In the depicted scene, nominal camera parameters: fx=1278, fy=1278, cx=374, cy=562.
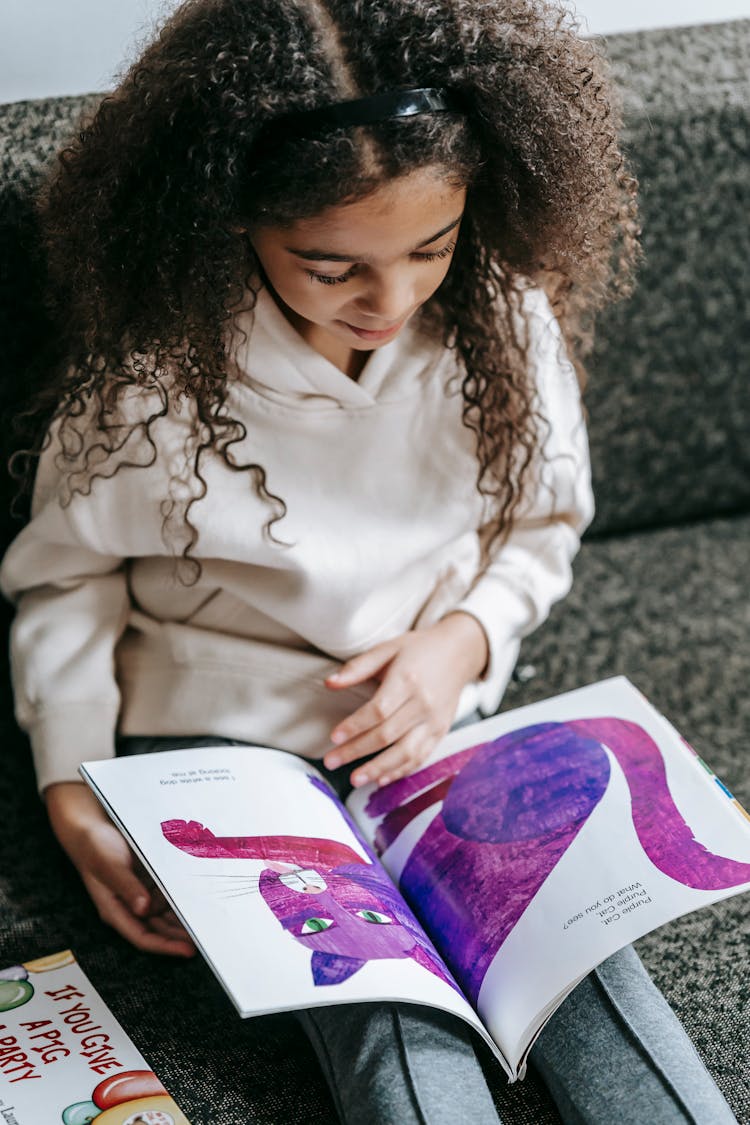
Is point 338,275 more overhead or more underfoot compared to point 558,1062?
more overhead

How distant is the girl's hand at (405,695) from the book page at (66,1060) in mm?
225

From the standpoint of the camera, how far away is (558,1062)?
77cm

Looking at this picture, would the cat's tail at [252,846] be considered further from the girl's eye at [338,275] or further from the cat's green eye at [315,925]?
the girl's eye at [338,275]

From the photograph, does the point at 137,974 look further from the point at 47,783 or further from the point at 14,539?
the point at 14,539

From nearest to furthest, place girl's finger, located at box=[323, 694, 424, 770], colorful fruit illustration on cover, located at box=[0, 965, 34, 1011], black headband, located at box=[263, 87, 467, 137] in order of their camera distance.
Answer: black headband, located at box=[263, 87, 467, 137] < colorful fruit illustration on cover, located at box=[0, 965, 34, 1011] < girl's finger, located at box=[323, 694, 424, 770]

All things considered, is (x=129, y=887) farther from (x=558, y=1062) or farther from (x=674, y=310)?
(x=674, y=310)

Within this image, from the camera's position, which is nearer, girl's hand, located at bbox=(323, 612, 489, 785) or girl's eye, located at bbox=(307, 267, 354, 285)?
girl's eye, located at bbox=(307, 267, 354, 285)

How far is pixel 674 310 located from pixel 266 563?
20.0 inches

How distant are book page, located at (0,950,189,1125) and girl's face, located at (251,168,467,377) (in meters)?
0.45

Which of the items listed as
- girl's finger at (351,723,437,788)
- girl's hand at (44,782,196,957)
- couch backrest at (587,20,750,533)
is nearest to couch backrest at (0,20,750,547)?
couch backrest at (587,20,750,533)

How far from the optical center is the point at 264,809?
0.82 metres

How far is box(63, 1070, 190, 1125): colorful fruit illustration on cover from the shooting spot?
72cm

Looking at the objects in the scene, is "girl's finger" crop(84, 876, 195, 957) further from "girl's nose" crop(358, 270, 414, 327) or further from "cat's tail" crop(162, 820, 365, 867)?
"girl's nose" crop(358, 270, 414, 327)

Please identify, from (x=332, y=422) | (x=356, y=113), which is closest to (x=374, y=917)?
(x=332, y=422)
